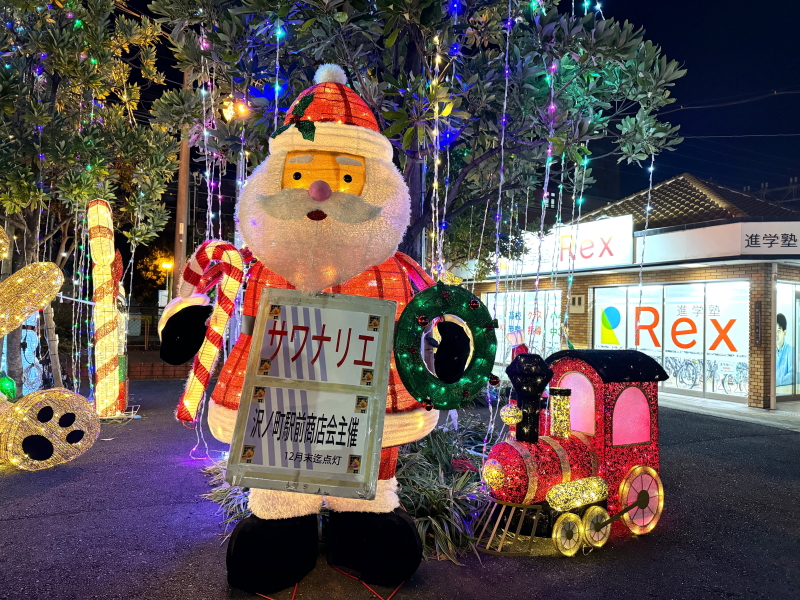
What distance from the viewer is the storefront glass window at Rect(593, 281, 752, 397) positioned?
9.39 metres

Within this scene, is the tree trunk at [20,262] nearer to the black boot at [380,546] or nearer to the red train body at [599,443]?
the black boot at [380,546]

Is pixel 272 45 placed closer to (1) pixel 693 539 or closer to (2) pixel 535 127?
(2) pixel 535 127

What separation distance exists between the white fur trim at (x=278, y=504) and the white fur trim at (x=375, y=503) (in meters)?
0.14

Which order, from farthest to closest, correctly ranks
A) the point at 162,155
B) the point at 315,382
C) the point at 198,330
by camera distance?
1. the point at 162,155
2. the point at 198,330
3. the point at 315,382

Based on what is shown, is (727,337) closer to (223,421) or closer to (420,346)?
(420,346)

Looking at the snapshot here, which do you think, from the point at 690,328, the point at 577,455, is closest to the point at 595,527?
the point at 577,455

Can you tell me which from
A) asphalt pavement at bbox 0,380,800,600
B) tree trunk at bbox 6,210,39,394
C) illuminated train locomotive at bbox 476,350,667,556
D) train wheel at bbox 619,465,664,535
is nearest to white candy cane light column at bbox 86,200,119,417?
tree trunk at bbox 6,210,39,394

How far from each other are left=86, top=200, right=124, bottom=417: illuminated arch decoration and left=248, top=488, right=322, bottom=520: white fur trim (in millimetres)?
5126

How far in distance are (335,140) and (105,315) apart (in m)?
5.57

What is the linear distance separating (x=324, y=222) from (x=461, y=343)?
0.84m

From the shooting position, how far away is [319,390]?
6.97ft

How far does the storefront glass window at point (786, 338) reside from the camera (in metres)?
9.28

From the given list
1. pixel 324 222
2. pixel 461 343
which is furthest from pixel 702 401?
pixel 324 222

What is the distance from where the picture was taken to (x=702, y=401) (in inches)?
382
